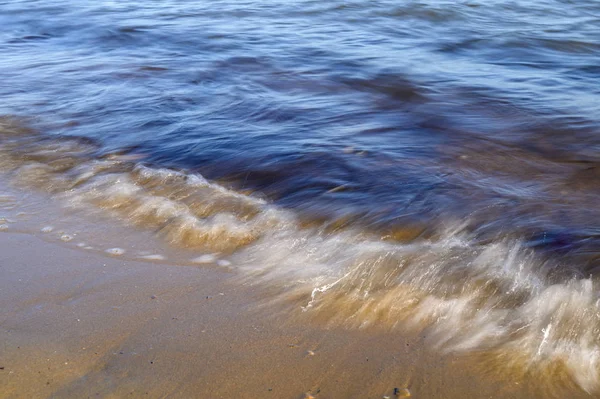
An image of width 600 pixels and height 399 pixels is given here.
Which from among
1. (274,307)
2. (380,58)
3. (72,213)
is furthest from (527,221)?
(380,58)

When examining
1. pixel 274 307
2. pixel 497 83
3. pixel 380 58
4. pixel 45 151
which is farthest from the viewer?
pixel 380 58

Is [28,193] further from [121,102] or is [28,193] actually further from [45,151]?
[121,102]

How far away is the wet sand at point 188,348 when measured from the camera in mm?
2240

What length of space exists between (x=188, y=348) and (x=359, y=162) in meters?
2.14

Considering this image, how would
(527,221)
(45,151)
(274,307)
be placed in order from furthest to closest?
(45,151), (527,221), (274,307)

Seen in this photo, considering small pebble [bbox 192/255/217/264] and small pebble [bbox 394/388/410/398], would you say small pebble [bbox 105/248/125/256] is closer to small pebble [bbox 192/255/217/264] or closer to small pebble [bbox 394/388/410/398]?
small pebble [bbox 192/255/217/264]

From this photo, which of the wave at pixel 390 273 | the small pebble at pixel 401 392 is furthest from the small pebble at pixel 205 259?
the small pebble at pixel 401 392

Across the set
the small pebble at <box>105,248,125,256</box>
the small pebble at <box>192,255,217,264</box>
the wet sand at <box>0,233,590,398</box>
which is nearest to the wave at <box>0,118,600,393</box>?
the small pebble at <box>192,255,217,264</box>

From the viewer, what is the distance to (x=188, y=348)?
2459mm

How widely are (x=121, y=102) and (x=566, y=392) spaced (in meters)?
4.43

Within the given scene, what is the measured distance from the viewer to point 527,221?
343cm

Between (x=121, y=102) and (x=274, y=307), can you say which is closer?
(x=274, y=307)

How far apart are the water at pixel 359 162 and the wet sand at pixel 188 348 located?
0.16m

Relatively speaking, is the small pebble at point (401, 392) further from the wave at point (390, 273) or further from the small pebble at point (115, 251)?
the small pebble at point (115, 251)
